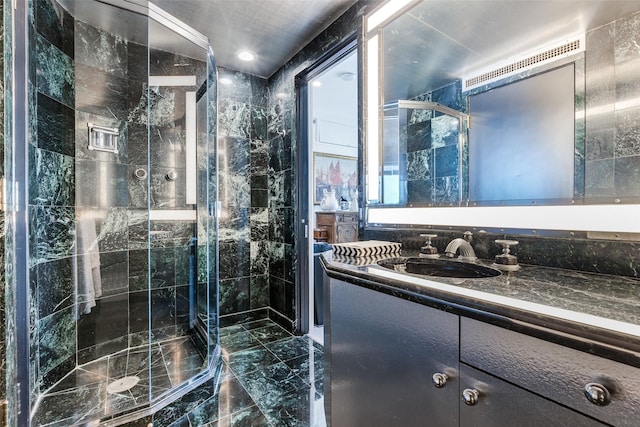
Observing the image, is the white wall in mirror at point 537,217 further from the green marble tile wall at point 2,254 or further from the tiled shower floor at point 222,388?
the green marble tile wall at point 2,254

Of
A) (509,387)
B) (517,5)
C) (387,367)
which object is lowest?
(387,367)

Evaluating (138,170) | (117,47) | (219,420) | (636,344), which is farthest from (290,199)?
(636,344)

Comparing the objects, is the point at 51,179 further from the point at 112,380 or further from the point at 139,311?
the point at 112,380

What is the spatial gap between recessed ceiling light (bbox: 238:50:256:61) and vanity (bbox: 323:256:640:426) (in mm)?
2217

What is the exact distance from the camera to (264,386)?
184cm

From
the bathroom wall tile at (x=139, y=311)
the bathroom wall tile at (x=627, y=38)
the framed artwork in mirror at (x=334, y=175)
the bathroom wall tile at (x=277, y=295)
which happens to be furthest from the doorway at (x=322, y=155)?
the bathroom wall tile at (x=627, y=38)

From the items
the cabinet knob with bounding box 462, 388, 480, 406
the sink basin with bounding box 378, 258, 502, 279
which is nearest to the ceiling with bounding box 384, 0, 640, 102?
the sink basin with bounding box 378, 258, 502, 279

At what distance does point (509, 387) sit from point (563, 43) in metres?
1.23

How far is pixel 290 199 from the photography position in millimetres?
2633

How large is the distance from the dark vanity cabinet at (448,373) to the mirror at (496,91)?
0.68 m

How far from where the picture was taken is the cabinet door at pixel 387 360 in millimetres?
788

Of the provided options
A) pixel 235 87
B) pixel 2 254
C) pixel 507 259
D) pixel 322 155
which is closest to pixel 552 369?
pixel 507 259

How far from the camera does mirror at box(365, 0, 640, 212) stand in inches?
39.0

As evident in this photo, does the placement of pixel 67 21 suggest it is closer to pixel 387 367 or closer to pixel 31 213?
pixel 31 213
